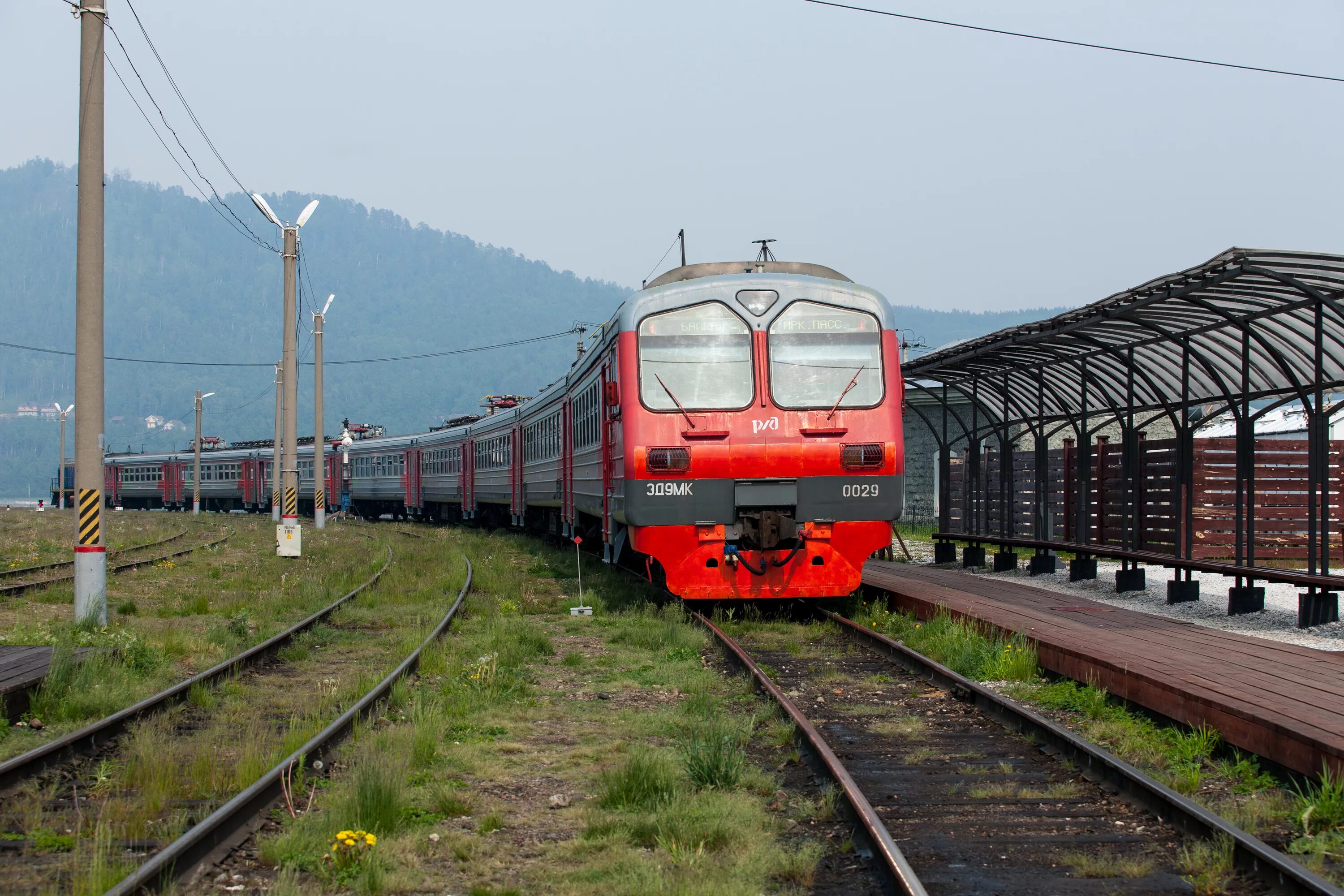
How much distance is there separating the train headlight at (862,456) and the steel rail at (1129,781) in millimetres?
2633

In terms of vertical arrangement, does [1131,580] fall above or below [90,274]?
below

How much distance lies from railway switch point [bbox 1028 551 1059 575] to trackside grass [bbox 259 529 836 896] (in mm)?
9198

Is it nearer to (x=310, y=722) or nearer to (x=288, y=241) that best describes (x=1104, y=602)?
(x=310, y=722)

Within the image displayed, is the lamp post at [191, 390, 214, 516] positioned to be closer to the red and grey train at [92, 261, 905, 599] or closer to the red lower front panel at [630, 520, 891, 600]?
the red and grey train at [92, 261, 905, 599]

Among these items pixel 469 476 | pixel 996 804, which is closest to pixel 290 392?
pixel 469 476

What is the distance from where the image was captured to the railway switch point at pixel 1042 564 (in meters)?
18.4

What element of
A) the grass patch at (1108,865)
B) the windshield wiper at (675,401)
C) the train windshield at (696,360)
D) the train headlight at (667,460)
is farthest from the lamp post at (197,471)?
the grass patch at (1108,865)

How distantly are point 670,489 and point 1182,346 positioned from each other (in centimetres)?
654

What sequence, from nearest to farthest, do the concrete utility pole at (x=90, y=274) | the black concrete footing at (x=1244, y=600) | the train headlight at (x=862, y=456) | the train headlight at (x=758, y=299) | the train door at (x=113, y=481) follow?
→ the train headlight at (x=862, y=456), the train headlight at (x=758, y=299), the concrete utility pole at (x=90, y=274), the black concrete footing at (x=1244, y=600), the train door at (x=113, y=481)

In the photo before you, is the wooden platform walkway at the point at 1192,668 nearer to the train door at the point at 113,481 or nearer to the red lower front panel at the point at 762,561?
the red lower front panel at the point at 762,561

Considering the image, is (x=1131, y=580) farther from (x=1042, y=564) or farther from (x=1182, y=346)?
(x=1182, y=346)

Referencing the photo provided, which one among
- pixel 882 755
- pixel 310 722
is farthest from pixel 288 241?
pixel 882 755

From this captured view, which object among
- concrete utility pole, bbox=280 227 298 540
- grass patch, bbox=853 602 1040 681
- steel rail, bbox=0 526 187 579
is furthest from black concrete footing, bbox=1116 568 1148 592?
steel rail, bbox=0 526 187 579

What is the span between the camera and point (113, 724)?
Answer: 7449mm
